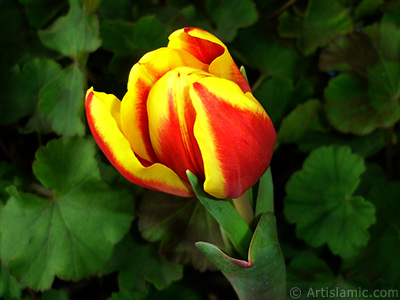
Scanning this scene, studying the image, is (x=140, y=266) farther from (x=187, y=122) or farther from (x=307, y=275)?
(x=187, y=122)

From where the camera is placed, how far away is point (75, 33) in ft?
2.47

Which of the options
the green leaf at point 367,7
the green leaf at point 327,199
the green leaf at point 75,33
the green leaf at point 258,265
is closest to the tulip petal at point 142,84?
the green leaf at point 258,265

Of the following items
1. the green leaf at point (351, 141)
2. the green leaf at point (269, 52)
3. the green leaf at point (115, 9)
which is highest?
the green leaf at point (115, 9)

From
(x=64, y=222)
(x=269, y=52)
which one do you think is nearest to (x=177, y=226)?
(x=64, y=222)

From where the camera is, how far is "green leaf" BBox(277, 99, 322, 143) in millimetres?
733

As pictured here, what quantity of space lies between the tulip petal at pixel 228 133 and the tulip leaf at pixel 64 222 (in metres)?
0.33

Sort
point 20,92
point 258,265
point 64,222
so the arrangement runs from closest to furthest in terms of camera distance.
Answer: point 258,265
point 64,222
point 20,92

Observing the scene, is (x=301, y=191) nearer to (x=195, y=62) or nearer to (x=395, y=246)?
(x=395, y=246)

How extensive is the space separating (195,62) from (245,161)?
116 mm

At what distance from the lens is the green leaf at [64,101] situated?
0.72 metres

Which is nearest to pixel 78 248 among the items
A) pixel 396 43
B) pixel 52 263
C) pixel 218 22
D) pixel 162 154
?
pixel 52 263

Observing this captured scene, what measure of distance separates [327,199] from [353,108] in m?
0.17

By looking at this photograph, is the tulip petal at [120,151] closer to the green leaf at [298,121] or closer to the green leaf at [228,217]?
the green leaf at [228,217]

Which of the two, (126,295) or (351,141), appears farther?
(351,141)
